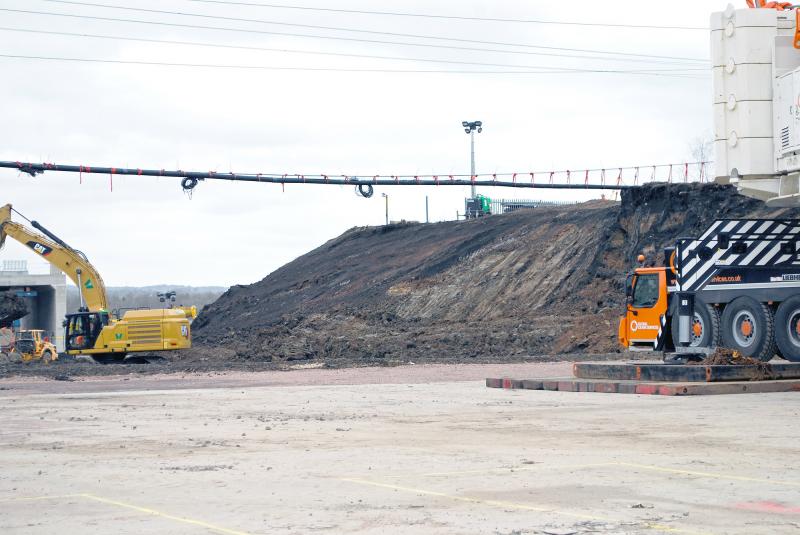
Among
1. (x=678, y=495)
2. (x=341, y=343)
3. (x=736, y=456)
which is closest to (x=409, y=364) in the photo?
(x=341, y=343)

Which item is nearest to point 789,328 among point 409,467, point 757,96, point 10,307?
point 757,96

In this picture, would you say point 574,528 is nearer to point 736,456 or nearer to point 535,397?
Answer: point 736,456

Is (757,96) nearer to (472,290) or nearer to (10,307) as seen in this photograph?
(472,290)

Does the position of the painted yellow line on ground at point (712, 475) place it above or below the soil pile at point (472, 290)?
below

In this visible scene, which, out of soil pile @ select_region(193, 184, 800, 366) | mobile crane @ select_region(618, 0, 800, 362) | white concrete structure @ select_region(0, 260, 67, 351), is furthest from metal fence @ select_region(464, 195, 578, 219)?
mobile crane @ select_region(618, 0, 800, 362)

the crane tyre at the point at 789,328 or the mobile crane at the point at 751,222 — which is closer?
the mobile crane at the point at 751,222

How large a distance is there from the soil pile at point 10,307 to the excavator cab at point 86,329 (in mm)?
8130

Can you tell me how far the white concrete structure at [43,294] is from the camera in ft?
263

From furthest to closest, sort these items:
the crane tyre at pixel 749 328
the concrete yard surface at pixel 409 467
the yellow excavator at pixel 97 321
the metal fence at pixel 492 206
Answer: the metal fence at pixel 492 206 → the yellow excavator at pixel 97 321 → the crane tyre at pixel 749 328 → the concrete yard surface at pixel 409 467

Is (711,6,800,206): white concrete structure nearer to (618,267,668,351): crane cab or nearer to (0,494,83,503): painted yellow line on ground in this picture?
(618,267,668,351): crane cab

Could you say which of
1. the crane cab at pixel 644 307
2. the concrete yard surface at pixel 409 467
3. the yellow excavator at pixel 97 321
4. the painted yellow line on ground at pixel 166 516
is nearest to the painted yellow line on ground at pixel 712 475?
the concrete yard surface at pixel 409 467

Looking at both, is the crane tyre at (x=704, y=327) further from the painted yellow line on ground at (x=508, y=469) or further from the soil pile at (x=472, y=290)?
the soil pile at (x=472, y=290)

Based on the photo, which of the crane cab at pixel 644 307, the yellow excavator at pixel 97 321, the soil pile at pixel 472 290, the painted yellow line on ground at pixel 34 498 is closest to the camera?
the painted yellow line on ground at pixel 34 498

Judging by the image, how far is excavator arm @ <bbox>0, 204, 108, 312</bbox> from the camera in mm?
44250
